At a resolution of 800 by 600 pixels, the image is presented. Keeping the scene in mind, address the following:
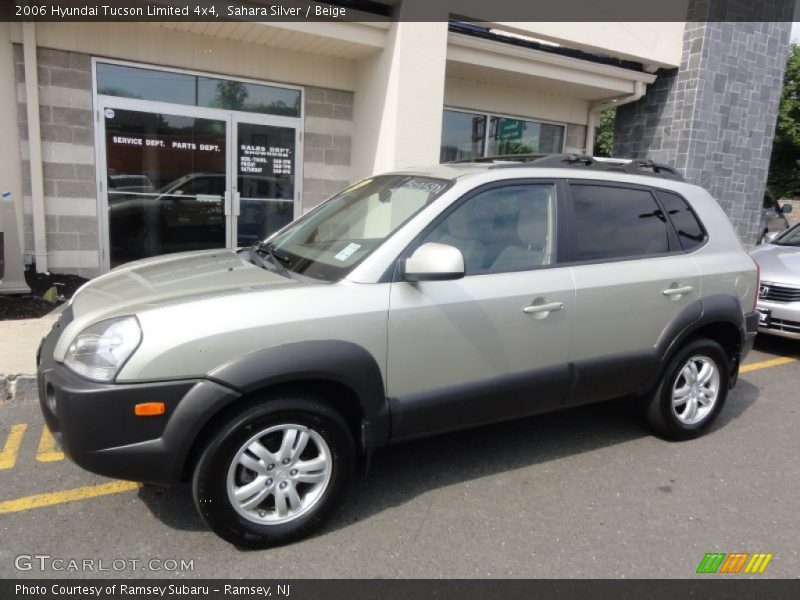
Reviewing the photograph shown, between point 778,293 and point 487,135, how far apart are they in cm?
544

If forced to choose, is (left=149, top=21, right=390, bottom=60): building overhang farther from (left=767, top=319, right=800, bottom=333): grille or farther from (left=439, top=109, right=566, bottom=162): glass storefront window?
(left=767, top=319, right=800, bottom=333): grille

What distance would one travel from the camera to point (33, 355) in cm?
487

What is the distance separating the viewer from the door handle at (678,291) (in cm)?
379

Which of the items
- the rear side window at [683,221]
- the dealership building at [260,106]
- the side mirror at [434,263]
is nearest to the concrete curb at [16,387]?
the side mirror at [434,263]

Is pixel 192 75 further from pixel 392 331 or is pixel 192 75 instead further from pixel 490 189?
pixel 392 331

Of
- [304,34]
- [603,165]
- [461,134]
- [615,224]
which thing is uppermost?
[304,34]

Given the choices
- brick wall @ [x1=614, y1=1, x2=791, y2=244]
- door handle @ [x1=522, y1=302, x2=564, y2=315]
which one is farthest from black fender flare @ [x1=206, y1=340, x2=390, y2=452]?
brick wall @ [x1=614, y1=1, x2=791, y2=244]

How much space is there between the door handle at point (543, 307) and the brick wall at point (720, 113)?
8417 mm

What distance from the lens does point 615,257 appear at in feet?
12.1

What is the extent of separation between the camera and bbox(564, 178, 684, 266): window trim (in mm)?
3521

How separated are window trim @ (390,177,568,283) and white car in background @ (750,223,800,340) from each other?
3.63 meters

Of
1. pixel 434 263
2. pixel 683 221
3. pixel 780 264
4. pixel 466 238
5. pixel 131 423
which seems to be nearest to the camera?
pixel 131 423

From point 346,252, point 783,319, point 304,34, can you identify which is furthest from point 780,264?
point 304,34

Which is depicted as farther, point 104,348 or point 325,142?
point 325,142
